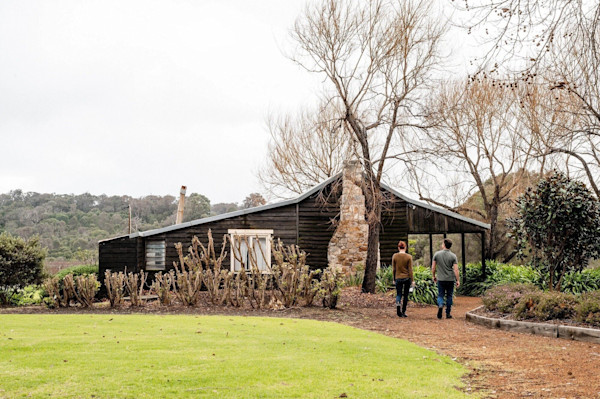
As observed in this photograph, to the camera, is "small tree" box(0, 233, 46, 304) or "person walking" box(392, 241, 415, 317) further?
"small tree" box(0, 233, 46, 304)

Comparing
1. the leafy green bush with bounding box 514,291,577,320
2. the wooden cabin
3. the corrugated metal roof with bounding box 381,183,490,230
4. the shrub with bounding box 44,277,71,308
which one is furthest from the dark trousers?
the shrub with bounding box 44,277,71,308

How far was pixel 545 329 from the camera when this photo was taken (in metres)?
11.6

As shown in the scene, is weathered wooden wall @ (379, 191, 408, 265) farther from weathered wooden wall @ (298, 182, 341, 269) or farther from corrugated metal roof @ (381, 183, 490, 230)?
weathered wooden wall @ (298, 182, 341, 269)

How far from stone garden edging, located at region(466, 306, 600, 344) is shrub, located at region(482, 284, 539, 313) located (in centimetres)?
62

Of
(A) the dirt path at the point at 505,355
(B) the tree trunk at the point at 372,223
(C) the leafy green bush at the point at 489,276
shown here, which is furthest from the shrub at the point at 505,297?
(C) the leafy green bush at the point at 489,276

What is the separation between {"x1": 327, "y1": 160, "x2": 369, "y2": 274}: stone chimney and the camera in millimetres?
23203

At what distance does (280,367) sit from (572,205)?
10598 mm

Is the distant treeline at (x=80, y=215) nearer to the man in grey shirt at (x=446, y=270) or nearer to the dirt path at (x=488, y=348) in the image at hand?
the dirt path at (x=488, y=348)

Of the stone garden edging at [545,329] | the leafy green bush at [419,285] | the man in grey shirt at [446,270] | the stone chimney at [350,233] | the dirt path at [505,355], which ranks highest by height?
the stone chimney at [350,233]

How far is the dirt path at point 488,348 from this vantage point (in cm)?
728

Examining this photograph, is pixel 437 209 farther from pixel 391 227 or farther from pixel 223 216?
pixel 223 216

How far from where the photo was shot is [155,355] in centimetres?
819

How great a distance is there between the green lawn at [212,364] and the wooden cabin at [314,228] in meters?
10.9

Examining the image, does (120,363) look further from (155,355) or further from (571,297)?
(571,297)
